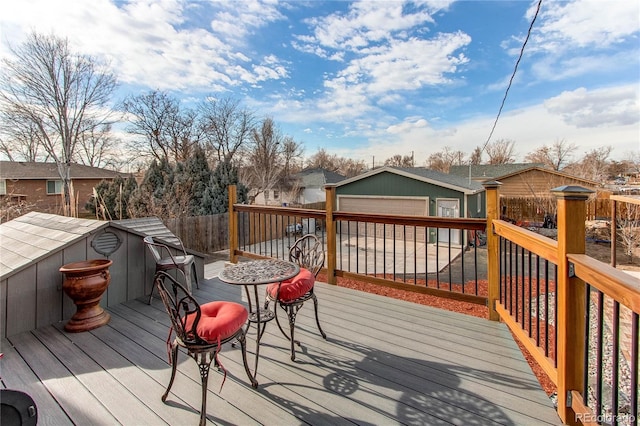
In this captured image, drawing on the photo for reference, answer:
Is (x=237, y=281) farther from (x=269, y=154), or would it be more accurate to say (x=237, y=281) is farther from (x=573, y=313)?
(x=269, y=154)

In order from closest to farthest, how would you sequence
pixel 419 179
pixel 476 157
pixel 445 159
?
pixel 419 179
pixel 476 157
pixel 445 159

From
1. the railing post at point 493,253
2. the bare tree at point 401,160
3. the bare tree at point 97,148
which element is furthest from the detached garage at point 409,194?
the bare tree at point 401,160

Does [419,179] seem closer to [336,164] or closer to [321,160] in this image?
[321,160]

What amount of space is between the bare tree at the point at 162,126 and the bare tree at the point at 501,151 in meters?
22.9

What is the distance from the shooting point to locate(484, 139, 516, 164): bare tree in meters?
25.5

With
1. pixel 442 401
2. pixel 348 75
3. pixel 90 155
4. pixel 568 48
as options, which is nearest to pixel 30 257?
pixel 442 401

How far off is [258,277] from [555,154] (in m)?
26.5

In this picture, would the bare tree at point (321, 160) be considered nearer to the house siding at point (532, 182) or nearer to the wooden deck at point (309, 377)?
the house siding at point (532, 182)

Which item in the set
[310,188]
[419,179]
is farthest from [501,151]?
[419,179]

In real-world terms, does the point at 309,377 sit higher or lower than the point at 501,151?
lower

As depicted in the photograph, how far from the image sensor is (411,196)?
38.8 feet

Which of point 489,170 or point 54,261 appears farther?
point 489,170

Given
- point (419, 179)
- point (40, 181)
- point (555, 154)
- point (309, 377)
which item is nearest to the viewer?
point (309, 377)

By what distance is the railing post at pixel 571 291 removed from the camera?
1.31 meters
